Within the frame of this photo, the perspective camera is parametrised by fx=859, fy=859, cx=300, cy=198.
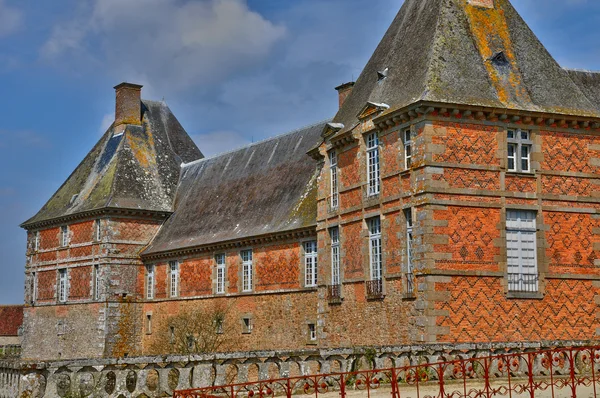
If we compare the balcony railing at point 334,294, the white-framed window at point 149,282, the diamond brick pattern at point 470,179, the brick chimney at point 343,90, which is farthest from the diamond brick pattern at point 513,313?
the white-framed window at point 149,282

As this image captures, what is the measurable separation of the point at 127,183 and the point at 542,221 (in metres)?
19.8

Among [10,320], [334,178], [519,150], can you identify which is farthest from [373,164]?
[10,320]

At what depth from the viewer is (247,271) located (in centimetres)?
2825

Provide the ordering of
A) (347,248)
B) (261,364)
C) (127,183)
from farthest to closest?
(127,183) < (347,248) < (261,364)

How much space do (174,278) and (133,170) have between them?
538cm

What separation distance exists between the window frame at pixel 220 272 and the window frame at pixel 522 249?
13.0m

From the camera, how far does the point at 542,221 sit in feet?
62.0

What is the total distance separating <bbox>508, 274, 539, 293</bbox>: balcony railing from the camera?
60.1 ft

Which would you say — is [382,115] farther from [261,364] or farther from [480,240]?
[261,364]

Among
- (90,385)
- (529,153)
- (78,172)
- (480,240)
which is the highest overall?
(78,172)

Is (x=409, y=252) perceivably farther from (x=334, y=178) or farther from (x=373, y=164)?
(x=334, y=178)

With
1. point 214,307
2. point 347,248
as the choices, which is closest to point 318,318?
point 347,248

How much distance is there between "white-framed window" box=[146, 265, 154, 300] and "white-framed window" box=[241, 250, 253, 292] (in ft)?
21.4

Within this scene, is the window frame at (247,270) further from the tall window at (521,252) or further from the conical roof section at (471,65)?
the tall window at (521,252)
